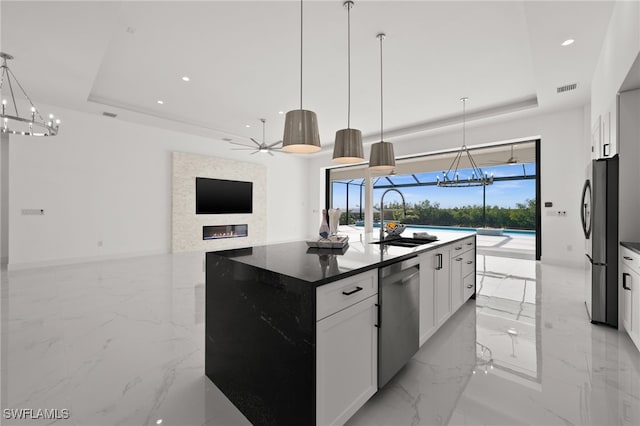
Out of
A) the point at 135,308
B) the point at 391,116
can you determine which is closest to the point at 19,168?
the point at 135,308

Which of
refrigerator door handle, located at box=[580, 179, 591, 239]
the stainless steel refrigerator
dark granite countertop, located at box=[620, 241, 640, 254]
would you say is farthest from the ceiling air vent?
dark granite countertop, located at box=[620, 241, 640, 254]

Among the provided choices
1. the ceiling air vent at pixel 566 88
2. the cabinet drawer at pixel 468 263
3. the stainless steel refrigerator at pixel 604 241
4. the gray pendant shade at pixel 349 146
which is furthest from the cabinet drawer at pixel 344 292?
the ceiling air vent at pixel 566 88

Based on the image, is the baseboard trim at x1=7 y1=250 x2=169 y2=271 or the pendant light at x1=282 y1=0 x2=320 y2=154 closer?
the pendant light at x1=282 y1=0 x2=320 y2=154

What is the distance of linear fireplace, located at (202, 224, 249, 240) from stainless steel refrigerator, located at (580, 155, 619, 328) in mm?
7138

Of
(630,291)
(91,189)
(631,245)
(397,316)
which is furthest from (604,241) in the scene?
(91,189)

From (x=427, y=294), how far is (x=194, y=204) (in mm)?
6289

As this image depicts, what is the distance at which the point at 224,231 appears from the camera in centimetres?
767

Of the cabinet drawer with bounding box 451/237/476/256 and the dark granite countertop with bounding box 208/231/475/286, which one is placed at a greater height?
the dark granite countertop with bounding box 208/231/475/286

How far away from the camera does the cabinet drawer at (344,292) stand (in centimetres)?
120

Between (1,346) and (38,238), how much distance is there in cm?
378

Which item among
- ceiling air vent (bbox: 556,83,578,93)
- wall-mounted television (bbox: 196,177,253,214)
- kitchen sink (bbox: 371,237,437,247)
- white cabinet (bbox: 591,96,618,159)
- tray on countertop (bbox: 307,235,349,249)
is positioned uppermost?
ceiling air vent (bbox: 556,83,578,93)

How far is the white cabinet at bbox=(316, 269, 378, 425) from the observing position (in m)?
1.21

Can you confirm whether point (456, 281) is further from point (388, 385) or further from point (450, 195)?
point (450, 195)

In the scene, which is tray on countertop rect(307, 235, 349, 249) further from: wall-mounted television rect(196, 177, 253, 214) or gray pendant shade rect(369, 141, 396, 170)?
wall-mounted television rect(196, 177, 253, 214)
